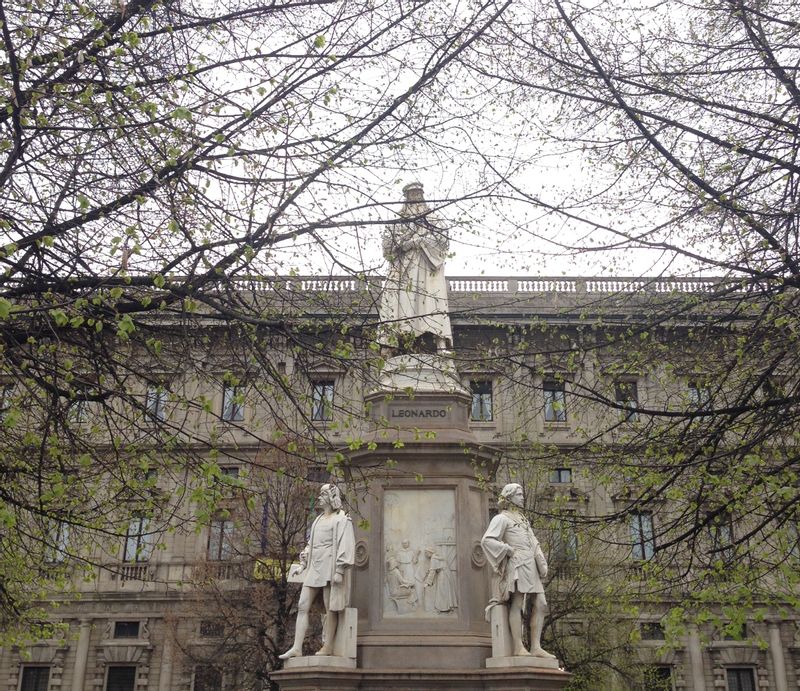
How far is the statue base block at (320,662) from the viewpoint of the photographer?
1040cm

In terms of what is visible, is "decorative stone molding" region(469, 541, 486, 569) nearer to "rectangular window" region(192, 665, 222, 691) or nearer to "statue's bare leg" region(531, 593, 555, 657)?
"statue's bare leg" region(531, 593, 555, 657)

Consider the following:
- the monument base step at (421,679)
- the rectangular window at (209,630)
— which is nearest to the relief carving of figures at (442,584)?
the monument base step at (421,679)

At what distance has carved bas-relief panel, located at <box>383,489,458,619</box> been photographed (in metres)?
11.5

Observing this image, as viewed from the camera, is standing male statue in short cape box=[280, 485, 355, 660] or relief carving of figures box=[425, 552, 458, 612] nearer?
standing male statue in short cape box=[280, 485, 355, 660]

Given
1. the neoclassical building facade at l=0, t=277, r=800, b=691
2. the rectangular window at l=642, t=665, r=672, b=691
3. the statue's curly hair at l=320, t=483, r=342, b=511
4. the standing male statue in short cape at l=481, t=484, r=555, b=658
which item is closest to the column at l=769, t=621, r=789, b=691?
the neoclassical building facade at l=0, t=277, r=800, b=691

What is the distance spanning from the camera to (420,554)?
11.7 m

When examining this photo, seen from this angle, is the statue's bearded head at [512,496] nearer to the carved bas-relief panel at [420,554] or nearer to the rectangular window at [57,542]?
the carved bas-relief panel at [420,554]

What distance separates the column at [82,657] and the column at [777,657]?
82.9ft

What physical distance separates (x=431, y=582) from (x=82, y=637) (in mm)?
25942

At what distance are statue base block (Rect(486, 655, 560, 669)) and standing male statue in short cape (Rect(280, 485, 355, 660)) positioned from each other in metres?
1.97

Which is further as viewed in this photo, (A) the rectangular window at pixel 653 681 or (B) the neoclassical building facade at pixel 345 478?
(A) the rectangular window at pixel 653 681

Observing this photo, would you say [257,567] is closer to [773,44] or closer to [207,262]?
[207,262]

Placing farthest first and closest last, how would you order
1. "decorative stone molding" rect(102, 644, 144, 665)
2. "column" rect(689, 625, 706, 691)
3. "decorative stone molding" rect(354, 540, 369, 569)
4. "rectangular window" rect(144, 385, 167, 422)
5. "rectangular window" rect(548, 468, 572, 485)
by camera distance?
"decorative stone molding" rect(102, 644, 144, 665) < "rectangular window" rect(548, 468, 572, 485) < "column" rect(689, 625, 706, 691) < "decorative stone molding" rect(354, 540, 369, 569) < "rectangular window" rect(144, 385, 167, 422)

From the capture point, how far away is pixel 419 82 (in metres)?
7.80
